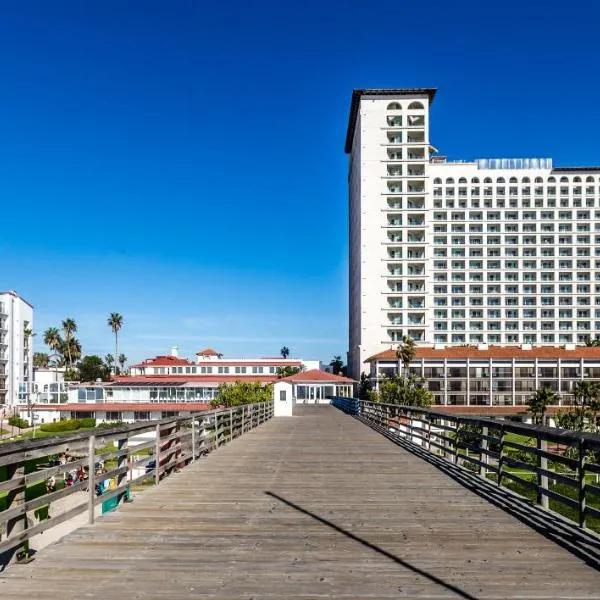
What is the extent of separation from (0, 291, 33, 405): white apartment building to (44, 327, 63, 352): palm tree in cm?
1143

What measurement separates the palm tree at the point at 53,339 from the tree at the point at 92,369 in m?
14.4

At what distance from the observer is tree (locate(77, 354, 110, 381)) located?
134500 millimetres

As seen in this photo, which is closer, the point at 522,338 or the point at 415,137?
the point at 415,137

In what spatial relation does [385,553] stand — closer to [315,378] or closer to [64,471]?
[64,471]

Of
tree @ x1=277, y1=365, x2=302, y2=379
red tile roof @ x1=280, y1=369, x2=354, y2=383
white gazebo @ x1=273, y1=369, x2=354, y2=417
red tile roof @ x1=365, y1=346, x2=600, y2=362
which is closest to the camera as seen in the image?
red tile roof @ x1=280, y1=369, x2=354, y2=383

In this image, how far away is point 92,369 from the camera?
449 ft

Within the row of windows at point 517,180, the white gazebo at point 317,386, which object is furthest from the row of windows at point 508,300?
the white gazebo at point 317,386

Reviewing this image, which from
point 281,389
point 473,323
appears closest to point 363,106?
point 473,323

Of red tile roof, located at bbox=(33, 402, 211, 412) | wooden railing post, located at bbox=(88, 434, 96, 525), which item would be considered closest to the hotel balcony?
red tile roof, located at bbox=(33, 402, 211, 412)

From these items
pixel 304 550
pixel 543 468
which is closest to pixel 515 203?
pixel 543 468

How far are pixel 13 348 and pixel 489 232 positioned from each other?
73.1 m

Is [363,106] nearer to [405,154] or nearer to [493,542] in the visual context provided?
[405,154]

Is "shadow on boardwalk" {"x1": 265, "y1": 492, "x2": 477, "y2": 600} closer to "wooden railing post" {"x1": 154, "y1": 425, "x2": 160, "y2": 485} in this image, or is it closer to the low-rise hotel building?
"wooden railing post" {"x1": 154, "y1": 425, "x2": 160, "y2": 485}

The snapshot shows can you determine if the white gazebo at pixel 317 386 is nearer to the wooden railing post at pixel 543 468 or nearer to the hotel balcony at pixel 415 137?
the hotel balcony at pixel 415 137
